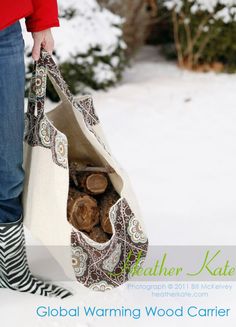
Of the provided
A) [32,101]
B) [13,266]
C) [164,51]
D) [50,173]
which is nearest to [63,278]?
[13,266]

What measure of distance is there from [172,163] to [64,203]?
1713 millimetres

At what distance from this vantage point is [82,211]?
2.06 meters

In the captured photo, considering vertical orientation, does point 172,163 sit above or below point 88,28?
below

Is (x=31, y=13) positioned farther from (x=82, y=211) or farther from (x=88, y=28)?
(x=88, y=28)

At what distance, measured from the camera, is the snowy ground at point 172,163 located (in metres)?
2.03

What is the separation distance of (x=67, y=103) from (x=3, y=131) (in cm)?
28

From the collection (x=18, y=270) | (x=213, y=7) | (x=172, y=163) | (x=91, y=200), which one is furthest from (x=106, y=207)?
(x=213, y=7)

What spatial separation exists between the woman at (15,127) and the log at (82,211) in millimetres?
180

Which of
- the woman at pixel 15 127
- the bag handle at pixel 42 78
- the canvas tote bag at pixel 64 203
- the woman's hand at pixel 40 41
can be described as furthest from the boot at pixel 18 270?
the woman's hand at pixel 40 41

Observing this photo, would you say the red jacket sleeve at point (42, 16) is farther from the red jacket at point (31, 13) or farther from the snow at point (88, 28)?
the snow at point (88, 28)

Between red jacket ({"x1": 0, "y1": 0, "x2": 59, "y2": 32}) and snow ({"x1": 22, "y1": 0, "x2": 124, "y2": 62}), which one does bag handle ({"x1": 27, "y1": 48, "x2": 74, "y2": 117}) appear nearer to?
red jacket ({"x1": 0, "y1": 0, "x2": 59, "y2": 32})

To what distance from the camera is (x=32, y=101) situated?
1929 millimetres

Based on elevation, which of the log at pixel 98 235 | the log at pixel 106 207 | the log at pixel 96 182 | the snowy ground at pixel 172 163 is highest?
the log at pixel 96 182

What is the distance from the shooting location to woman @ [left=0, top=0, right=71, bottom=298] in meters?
1.75
